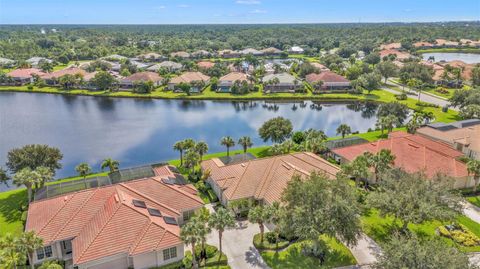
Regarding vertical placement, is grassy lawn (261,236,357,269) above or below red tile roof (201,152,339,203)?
below

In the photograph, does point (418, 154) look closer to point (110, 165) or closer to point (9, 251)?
point (110, 165)

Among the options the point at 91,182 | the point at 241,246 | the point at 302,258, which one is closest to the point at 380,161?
the point at 302,258

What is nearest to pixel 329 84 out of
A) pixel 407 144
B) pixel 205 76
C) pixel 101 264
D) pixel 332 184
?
pixel 205 76

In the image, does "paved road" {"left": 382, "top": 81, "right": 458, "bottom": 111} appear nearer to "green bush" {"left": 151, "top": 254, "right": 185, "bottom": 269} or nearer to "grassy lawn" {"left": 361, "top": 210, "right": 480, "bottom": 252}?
"grassy lawn" {"left": 361, "top": 210, "right": 480, "bottom": 252}

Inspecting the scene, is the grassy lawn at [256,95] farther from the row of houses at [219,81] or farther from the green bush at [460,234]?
the green bush at [460,234]

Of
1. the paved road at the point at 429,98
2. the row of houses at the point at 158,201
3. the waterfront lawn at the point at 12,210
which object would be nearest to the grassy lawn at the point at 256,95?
the paved road at the point at 429,98

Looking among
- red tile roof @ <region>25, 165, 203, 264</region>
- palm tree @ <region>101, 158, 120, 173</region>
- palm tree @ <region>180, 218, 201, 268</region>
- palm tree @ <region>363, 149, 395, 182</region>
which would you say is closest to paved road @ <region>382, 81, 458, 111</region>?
palm tree @ <region>363, 149, 395, 182</region>

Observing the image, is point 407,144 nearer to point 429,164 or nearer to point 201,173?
point 429,164
